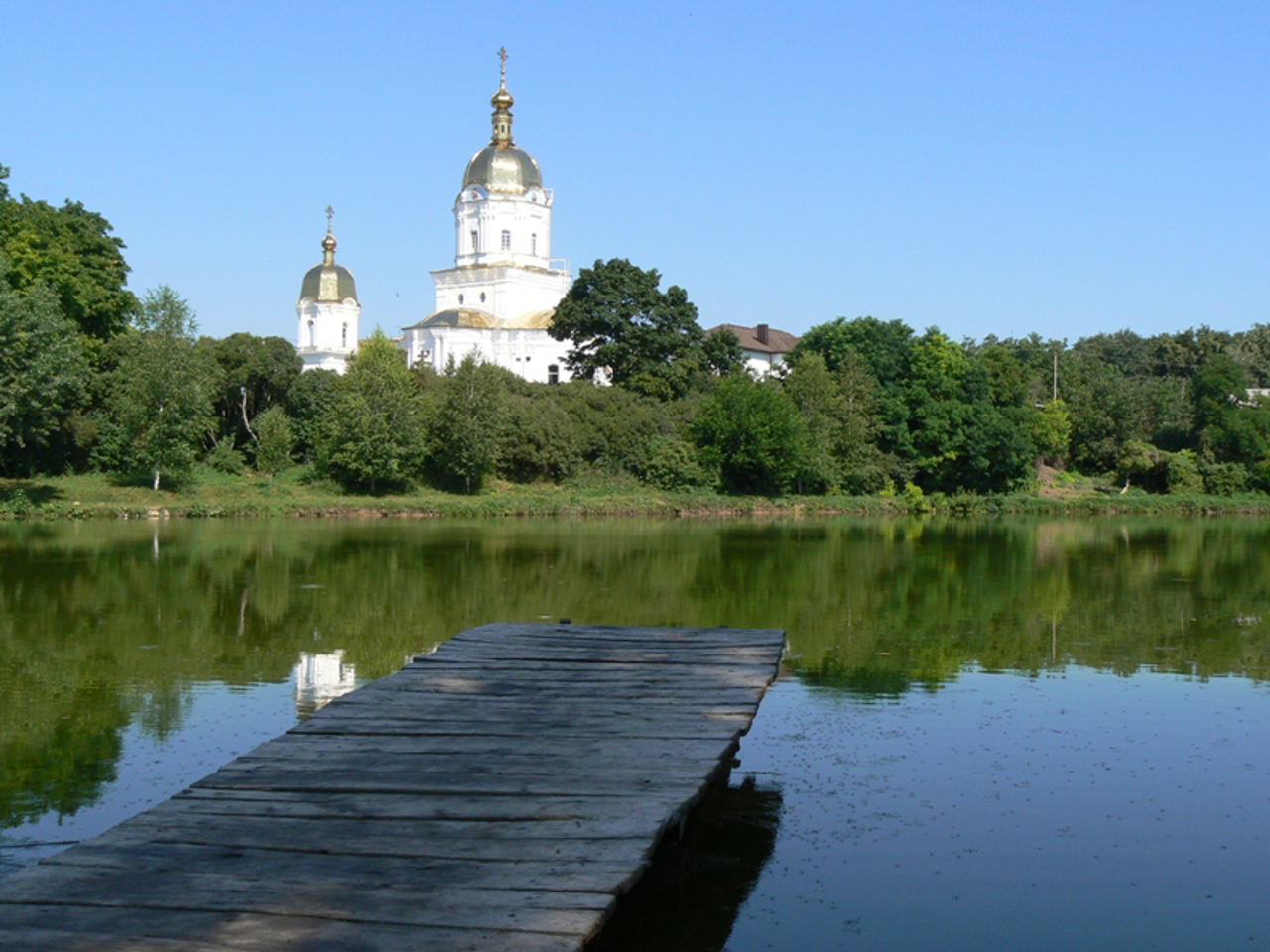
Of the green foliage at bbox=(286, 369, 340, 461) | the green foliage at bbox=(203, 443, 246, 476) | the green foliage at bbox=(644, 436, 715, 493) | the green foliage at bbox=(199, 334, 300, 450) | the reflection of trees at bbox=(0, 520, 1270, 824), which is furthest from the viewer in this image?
the green foliage at bbox=(199, 334, 300, 450)

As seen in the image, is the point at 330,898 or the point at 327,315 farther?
the point at 327,315

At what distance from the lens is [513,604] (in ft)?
67.1

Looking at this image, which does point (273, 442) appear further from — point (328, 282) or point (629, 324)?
point (328, 282)

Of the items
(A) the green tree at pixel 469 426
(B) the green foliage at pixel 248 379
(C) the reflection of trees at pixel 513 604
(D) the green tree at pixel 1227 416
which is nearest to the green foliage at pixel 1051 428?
(D) the green tree at pixel 1227 416

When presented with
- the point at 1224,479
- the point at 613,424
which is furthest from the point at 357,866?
the point at 1224,479

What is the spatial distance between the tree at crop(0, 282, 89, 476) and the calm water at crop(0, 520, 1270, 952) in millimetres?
11400

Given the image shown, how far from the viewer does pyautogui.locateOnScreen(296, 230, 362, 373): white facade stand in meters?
78.1

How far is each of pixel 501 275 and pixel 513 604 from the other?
190 ft

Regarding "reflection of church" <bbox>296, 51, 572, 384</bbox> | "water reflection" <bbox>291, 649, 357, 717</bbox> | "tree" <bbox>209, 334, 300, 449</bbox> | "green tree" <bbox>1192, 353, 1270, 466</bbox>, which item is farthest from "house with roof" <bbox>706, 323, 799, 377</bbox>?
"water reflection" <bbox>291, 649, 357, 717</bbox>

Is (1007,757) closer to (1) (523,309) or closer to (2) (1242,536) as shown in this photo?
(2) (1242,536)

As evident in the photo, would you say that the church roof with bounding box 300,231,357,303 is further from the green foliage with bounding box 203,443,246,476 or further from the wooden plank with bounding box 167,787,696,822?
the wooden plank with bounding box 167,787,696,822

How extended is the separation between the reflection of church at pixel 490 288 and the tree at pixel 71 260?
2404 cm

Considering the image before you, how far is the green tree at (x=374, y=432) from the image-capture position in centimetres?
4947

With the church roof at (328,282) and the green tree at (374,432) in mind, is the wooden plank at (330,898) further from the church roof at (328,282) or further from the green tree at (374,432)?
the church roof at (328,282)
